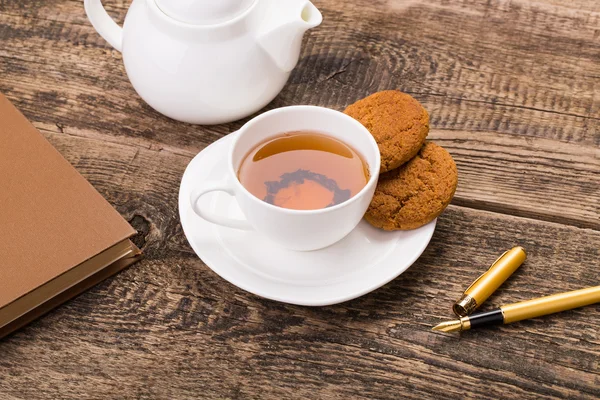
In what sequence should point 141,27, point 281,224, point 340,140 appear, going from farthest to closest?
point 141,27, point 340,140, point 281,224

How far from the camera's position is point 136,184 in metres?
1.08

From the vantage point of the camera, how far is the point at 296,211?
835 mm

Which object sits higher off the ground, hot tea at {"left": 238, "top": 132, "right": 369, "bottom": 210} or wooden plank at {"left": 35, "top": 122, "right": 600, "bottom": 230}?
hot tea at {"left": 238, "top": 132, "right": 369, "bottom": 210}

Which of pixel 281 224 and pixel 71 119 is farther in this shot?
pixel 71 119

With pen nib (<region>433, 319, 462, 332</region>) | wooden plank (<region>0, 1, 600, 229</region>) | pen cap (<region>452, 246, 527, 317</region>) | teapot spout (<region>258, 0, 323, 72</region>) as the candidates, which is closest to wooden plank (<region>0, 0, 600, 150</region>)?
wooden plank (<region>0, 1, 600, 229</region>)

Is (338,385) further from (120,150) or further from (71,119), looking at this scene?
(71,119)

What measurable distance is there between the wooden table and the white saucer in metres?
0.06

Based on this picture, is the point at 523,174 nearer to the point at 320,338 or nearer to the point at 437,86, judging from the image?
the point at 437,86

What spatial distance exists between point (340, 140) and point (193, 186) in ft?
0.71

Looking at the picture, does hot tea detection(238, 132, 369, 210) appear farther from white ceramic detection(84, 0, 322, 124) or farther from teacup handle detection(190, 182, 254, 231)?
white ceramic detection(84, 0, 322, 124)

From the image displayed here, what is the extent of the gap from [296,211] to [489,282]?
29 centimetres

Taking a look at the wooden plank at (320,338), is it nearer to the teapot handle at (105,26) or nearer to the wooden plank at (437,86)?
the wooden plank at (437,86)

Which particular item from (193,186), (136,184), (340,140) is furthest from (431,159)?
(136,184)

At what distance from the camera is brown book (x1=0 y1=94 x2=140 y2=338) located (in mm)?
897
